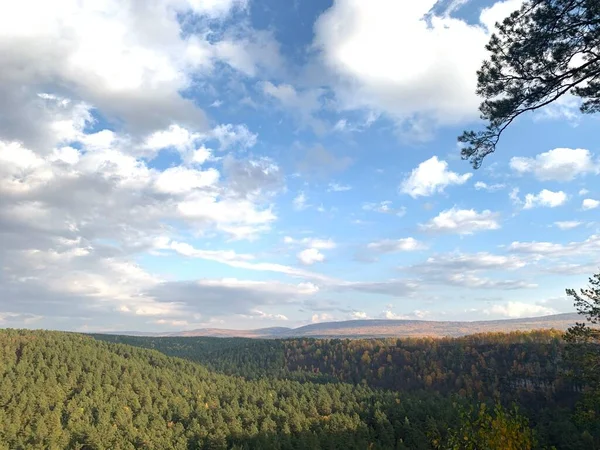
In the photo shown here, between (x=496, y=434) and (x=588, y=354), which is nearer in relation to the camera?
(x=588, y=354)

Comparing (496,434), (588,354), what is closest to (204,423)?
(496,434)

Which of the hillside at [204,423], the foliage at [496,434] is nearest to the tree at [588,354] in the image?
the foliage at [496,434]

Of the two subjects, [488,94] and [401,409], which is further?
[401,409]

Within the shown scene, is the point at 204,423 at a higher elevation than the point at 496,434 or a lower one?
lower

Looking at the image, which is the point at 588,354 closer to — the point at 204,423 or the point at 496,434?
the point at 496,434

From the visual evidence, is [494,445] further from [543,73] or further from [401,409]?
[401,409]

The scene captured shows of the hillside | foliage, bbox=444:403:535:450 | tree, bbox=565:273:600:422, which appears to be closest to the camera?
tree, bbox=565:273:600:422

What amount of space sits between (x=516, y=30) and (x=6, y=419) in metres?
191

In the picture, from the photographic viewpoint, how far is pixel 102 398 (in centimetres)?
19675

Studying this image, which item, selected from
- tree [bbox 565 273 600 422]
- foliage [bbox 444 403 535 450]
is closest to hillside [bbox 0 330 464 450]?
foliage [bbox 444 403 535 450]

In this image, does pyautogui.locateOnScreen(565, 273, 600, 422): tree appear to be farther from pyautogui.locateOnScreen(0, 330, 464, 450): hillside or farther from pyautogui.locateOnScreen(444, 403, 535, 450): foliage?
pyautogui.locateOnScreen(0, 330, 464, 450): hillside

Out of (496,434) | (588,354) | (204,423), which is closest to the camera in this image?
(588,354)

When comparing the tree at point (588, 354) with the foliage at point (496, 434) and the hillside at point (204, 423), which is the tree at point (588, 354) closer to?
the foliage at point (496, 434)

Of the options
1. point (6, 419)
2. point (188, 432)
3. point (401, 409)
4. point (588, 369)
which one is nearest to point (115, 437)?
point (188, 432)
